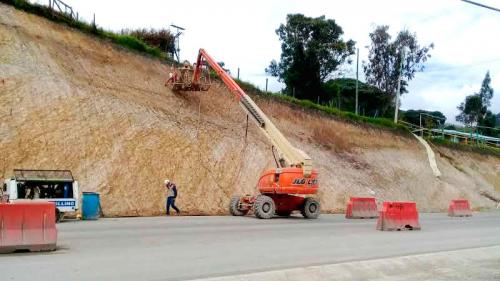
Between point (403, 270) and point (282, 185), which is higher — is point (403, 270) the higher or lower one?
the lower one

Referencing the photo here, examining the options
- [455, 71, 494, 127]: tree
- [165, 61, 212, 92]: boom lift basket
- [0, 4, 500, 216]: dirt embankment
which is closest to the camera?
[0, 4, 500, 216]: dirt embankment

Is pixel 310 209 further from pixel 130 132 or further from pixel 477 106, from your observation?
pixel 477 106

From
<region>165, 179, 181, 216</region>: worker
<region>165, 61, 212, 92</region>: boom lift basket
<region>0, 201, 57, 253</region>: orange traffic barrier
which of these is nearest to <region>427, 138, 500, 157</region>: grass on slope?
<region>165, 61, 212, 92</region>: boom lift basket

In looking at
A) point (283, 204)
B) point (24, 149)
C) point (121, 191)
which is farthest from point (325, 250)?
point (24, 149)

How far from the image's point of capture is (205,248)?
1289 cm

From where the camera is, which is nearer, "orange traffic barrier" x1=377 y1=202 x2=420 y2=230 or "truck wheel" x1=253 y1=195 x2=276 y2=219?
"orange traffic barrier" x1=377 y1=202 x2=420 y2=230

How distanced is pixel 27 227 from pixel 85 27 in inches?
885

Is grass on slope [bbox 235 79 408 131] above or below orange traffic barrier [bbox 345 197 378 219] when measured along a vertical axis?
above

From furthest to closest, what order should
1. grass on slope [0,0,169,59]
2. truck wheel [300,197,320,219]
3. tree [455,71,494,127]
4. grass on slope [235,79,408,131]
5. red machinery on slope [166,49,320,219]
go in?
tree [455,71,494,127] < grass on slope [235,79,408,131] < grass on slope [0,0,169,59] < truck wheel [300,197,320,219] < red machinery on slope [166,49,320,219]

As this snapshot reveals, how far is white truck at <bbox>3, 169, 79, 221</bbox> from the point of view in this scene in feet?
60.3

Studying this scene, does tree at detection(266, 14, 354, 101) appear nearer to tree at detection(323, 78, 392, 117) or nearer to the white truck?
tree at detection(323, 78, 392, 117)

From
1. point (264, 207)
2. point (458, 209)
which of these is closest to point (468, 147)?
point (458, 209)

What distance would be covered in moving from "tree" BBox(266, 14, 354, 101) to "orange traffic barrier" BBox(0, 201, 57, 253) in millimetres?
43392

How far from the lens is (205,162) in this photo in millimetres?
28578
